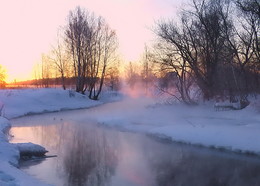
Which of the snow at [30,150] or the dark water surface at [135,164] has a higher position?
the snow at [30,150]

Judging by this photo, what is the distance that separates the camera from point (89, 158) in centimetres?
1259

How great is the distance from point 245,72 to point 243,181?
19197 millimetres

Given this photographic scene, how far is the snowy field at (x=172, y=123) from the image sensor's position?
1211 cm

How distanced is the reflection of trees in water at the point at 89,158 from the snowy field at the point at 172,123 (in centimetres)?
157

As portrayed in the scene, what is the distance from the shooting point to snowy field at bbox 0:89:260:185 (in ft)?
39.7

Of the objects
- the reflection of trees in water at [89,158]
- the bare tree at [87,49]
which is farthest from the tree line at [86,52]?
the reflection of trees in water at [89,158]

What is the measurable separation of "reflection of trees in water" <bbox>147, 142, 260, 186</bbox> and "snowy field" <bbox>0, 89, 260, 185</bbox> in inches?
67.1

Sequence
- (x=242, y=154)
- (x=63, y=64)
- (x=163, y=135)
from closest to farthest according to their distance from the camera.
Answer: (x=242, y=154), (x=163, y=135), (x=63, y=64)

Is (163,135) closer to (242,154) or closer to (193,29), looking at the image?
(242,154)

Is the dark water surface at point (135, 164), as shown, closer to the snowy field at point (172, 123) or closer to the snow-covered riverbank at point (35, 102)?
the snowy field at point (172, 123)

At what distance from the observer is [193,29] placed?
95.6ft

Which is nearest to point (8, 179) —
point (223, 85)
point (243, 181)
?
point (243, 181)

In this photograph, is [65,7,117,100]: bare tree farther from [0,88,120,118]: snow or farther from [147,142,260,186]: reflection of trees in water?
[147,142,260,186]: reflection of trees in water

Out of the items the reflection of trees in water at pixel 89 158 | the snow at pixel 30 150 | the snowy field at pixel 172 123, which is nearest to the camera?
the reflection of trees in water at pixel 89 158
